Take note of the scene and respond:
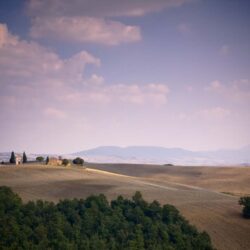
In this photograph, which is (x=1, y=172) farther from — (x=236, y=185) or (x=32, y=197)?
(x=236, y=185)

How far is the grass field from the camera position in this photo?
42.7 m

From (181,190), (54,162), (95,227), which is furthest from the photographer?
(54,162)

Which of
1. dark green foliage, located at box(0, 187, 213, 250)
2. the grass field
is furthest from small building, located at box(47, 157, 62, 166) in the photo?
dark green foliage, located at box(0, 187, 213, 250)

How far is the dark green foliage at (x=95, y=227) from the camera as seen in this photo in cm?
3406

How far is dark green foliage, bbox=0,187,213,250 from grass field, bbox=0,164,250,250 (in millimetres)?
3643

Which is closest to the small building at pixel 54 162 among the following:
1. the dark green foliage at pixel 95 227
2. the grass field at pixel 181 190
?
the grass field at pixel 181 190

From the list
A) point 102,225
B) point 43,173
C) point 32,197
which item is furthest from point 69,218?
point 43,173

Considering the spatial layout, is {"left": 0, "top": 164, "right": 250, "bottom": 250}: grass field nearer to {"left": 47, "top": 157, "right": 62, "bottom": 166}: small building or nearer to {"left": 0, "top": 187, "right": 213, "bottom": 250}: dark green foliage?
{"left": 0, "top": 187, "right": 213, "bottom": 250}: dark green foliage

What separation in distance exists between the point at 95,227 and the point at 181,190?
30.0 metres

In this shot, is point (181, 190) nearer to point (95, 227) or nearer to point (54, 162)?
point (95, 227)

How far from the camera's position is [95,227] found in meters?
38.8

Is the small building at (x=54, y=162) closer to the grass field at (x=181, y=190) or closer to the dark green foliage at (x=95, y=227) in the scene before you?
the grass field at (x=181, y=190)

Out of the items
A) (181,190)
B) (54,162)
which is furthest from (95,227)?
(54,162)

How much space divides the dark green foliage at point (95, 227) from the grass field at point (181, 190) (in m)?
3.64
